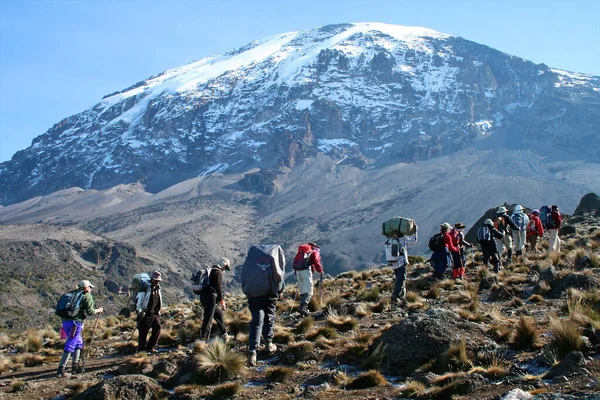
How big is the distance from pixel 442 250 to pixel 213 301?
6.48m

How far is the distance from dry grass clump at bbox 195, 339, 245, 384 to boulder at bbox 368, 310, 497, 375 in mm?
1790

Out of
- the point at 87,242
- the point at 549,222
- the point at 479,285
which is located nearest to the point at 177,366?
the point at 479,285

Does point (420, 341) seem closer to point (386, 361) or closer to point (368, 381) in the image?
point (386, 361)

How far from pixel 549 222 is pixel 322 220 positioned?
180 metres

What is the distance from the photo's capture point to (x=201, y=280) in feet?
33.3

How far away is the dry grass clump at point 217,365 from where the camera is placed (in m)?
7.12

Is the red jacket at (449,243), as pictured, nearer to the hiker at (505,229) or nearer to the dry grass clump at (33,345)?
the hiker at (505,229)

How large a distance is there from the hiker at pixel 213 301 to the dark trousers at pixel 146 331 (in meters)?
0.81

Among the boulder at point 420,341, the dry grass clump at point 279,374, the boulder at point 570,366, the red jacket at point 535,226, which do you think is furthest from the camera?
the red jacket at point 535,226

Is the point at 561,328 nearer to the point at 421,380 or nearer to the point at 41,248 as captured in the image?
the point at 421,380

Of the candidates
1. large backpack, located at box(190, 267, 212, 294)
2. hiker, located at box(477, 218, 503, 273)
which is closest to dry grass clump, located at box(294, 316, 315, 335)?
large backpack, located at box(190, 267, 212, 294)

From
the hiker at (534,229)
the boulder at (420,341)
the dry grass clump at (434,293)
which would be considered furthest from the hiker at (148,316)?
the hiker at (534,229)

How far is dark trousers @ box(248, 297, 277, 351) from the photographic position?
811 cm

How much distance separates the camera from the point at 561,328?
6.14 m
